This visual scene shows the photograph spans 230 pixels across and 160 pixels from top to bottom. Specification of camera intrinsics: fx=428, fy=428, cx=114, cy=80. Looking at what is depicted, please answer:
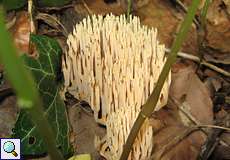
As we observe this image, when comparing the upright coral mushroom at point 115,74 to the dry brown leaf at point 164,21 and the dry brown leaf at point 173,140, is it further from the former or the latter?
the dry brown leaf at point 164,21


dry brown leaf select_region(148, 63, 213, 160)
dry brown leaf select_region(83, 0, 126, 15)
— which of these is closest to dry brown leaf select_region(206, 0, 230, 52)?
dry brown leaf select_region(148, 63, 213, 160)

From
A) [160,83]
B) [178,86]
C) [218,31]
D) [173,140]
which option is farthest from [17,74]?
[218,31]

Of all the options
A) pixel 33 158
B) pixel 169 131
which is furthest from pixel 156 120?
pixel 33 158

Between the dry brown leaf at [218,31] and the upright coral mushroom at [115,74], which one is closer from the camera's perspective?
the upright coral mushroom at [115,74]

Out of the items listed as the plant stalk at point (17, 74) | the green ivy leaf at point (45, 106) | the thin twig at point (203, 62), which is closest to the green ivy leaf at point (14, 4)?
the green ivy leaf at point (45, 106)

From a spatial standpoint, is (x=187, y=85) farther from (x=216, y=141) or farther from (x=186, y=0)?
(x=186, y=0)

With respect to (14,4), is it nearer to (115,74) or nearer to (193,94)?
(115,74)
